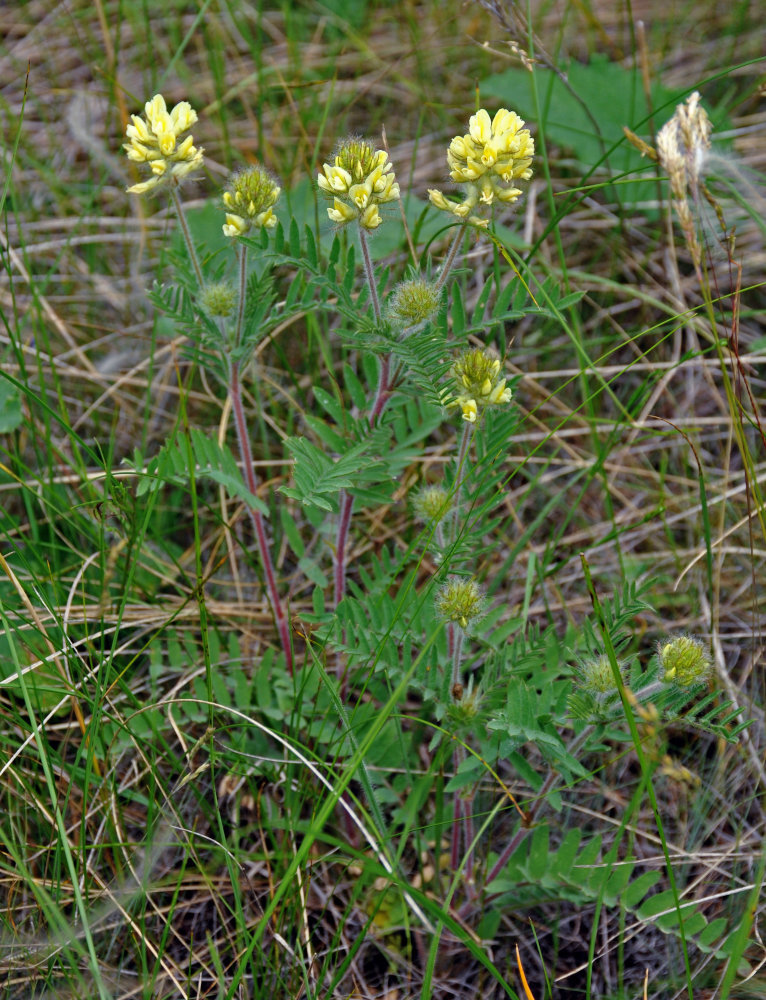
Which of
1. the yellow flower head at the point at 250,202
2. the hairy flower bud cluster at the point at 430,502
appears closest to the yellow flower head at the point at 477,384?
the hairy flower bud cluster at the point at 430,502

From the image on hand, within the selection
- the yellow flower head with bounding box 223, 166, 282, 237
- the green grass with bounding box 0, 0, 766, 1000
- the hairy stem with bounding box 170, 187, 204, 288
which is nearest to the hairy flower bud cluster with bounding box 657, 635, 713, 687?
the green grass with bounding box 0, 0, 766, 1000

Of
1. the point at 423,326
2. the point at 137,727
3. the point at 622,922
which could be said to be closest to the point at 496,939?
the point at 622,922

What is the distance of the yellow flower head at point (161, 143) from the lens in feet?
5.78

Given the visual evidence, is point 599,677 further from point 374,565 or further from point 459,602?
point 374,565

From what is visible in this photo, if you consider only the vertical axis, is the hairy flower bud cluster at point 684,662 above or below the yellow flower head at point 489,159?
below

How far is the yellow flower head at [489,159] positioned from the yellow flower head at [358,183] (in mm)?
108

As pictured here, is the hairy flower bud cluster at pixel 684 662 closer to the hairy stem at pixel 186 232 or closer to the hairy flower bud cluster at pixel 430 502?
the hairy flower bud cluster at pixel 430 502

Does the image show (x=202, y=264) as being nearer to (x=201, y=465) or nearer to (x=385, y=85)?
(x=201, y=465)

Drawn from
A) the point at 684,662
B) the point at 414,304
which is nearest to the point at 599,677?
the point at 684,662

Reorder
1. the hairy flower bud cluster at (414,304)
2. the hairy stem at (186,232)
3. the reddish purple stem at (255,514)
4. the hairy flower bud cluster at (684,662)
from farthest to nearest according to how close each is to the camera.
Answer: the reddish purple stem at (255,514) < the hairy stem at (186,232) < the hairy flower bud cluster at (414,304) < the hairy flower bud cluster at (684,662)

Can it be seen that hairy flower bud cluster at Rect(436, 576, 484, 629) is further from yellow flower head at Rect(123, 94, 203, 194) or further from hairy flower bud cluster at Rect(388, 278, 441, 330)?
yellow flower head at Rect(123, 94, 203, 194)

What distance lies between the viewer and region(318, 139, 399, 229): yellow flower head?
1661 mm

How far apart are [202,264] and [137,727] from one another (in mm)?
1215

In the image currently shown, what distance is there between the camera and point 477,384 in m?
1.70
